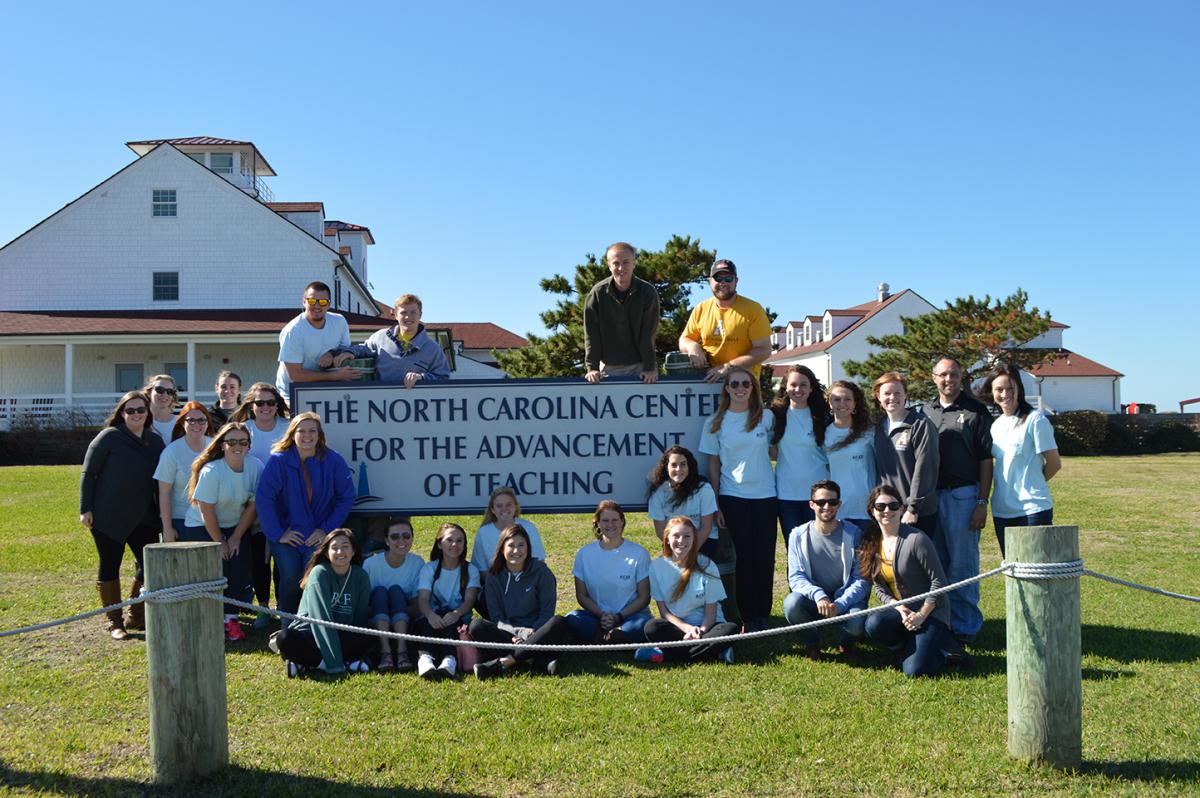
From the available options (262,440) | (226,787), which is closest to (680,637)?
(226,787)

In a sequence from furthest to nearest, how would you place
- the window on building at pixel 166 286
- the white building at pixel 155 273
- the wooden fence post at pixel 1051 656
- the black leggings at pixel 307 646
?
1. the window on building at pixel 166 286
2. the white building at pixel 155 273
3. the black leggings at pixel 307 646
4. the wooden fence post at pixel 1051 656

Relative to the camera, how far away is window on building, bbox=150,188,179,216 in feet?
115

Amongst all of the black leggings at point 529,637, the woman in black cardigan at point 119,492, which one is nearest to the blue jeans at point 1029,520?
the black leggings at point 529,637

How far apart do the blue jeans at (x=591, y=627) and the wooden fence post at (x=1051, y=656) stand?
2.67 meters

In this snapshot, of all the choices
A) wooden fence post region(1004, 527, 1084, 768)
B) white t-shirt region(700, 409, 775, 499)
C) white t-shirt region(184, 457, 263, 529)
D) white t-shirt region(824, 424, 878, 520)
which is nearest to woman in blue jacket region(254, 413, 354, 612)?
white t-shirt region(184, 457, 263, 529)

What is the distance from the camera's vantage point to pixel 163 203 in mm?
35094

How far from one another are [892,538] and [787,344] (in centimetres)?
6381

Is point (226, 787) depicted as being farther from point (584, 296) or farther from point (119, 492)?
point (584, 296)

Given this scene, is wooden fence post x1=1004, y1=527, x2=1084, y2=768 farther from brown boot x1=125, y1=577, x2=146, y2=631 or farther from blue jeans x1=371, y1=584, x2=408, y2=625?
brown boot x1=125, y1=577, x2=146, y2=631

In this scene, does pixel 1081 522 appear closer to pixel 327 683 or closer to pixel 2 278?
pixel 327 683

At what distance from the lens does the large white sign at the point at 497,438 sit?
742cm

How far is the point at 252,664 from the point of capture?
640 centimetres

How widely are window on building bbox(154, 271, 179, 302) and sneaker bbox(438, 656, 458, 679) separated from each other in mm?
32873

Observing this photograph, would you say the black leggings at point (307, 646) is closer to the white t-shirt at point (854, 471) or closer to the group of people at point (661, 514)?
the group of people at point (661, 514)
